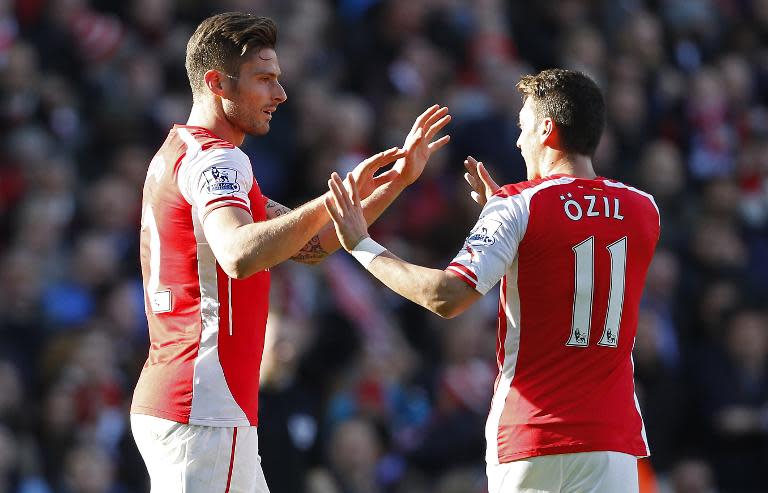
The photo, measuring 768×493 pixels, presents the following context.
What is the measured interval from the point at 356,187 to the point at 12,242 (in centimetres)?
590

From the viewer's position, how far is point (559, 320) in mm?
5801

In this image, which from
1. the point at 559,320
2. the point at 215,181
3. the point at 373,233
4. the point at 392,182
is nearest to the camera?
the point at 215,181

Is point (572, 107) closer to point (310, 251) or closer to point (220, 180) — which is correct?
point (310, 251)

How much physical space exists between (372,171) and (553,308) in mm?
1042

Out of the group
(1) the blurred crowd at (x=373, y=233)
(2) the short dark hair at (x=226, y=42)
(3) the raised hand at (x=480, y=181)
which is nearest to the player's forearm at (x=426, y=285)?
(3) the raised hand at (x=480, y=181)

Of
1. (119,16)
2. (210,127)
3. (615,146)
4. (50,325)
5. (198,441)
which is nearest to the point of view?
(198,441)

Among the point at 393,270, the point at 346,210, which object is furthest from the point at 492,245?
the point at 346,210

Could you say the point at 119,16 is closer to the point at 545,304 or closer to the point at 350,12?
the point at 350,12

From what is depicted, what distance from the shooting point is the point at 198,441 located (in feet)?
18.4

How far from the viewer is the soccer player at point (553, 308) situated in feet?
18.8

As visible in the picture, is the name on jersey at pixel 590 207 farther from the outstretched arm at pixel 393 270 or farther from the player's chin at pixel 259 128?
the player's chin at pixel 259 128

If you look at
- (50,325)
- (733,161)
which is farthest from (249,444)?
(733,161)

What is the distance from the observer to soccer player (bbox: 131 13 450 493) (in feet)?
18.2

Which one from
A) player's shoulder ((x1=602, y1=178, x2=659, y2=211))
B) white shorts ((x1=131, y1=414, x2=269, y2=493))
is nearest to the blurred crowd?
white shorts ((x1=131, y1=414, x2=269, y2=493))
